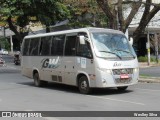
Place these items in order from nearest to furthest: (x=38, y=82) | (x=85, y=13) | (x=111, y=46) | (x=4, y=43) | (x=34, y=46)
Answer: (x=111, y=46) → (x=38, y=82) → (x=34, y=46) → (x=85, y=13) → (x=4, y=43)

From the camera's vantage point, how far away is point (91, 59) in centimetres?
1566

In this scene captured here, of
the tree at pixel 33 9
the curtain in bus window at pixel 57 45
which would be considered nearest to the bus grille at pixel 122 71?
the curtain in bus window at pixel 57 45

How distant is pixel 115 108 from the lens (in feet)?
39.7

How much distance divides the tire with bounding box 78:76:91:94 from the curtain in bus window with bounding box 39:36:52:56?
326 cm

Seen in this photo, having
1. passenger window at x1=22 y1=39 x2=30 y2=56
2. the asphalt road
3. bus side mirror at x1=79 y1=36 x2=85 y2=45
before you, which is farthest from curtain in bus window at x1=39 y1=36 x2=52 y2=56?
the asphalt road

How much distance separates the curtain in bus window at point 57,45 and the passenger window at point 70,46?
1.54 ft

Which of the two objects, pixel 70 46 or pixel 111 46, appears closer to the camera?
pixel 111 46

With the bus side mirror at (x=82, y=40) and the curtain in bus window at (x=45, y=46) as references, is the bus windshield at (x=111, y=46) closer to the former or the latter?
the bus side mirror at (x=82, y=40)

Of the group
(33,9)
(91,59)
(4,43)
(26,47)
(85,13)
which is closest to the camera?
(91,59)

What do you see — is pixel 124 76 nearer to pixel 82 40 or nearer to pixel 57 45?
pixel 82 40

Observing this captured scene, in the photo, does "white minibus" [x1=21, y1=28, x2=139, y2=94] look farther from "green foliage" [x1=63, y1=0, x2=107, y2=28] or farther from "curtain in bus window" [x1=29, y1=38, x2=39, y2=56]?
"green foliage" [x1=63, y1=0, x2=107, y2=28]

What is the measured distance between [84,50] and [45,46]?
3841 millimetres

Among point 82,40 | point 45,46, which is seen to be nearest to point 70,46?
point 82,40

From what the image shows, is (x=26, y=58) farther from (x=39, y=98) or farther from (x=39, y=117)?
(x=39, y=117)
